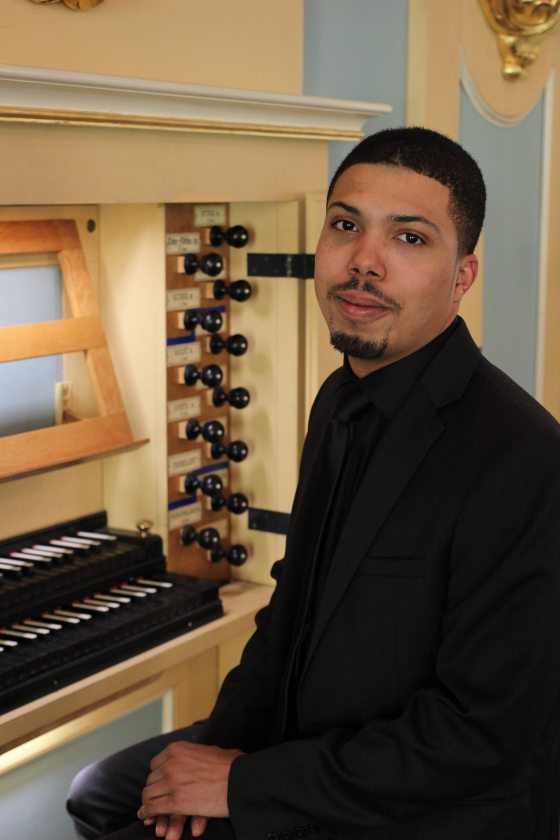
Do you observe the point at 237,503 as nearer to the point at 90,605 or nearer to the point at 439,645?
the point at 90,605

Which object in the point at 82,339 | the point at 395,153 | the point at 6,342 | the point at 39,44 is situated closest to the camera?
the point at 395,153

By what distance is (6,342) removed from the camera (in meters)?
2.71

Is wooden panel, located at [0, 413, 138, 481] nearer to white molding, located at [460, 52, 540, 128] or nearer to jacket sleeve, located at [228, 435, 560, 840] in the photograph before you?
jacket sleeve, located at [228, 435, 560, 840]

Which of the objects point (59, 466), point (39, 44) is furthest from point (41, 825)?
point (39, 44)

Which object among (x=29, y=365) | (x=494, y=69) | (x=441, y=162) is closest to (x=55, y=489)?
(x=29, y=365)

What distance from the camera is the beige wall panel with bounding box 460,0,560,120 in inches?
142

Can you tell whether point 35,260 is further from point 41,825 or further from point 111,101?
point 41,825

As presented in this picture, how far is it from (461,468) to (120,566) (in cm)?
131

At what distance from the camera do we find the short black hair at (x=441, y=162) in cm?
185

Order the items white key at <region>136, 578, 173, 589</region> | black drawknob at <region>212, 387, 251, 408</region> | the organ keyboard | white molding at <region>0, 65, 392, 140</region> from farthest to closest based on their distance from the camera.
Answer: black drawknob at <region>212, 387, 251, 408</region>
white key at <region>136, 578, 173, 589</region>
the organ keyboard
white molding at <region>0, 65, 392, 140</region>

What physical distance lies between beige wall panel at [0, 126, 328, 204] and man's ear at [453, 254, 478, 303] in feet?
2.71

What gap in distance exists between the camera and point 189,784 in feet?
6.10

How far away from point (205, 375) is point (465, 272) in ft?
4.14

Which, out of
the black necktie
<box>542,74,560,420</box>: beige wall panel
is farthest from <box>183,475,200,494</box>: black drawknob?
<box>542,74,560,420</box>: beige wall panel
